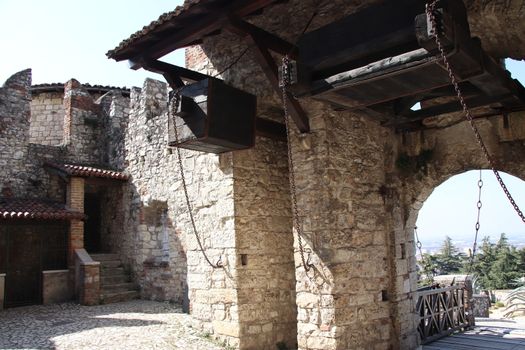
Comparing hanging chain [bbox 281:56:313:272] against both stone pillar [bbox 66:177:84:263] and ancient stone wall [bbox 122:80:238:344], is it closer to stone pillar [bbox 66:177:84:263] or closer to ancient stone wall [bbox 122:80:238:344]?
ancient stone wall [bbox 122:80:238:344]

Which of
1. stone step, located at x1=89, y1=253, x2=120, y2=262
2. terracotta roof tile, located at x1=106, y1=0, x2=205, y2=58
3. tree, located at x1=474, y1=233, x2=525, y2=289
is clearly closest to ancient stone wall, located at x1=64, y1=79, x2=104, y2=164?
stone step, located at x1=89, y1=253, x2=120, y2=262

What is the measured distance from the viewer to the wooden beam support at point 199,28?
4.30 metres

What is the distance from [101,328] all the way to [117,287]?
3.97m

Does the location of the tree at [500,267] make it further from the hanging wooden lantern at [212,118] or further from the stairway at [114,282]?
the hanging wooden lantern at [212,118]

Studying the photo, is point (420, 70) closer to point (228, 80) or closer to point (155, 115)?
point (228, 80)

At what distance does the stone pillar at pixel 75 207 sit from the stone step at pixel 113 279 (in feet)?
3.02

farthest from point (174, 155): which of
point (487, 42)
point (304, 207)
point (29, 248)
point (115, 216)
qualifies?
point (487, 42)

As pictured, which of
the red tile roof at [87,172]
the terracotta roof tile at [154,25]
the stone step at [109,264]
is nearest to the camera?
the terracotta roof tile at [154,25]

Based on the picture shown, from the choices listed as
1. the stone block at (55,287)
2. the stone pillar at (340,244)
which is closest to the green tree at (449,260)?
the stone block at (55,287)

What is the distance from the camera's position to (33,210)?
1059 centimetres

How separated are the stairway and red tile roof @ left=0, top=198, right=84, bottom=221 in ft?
5.00

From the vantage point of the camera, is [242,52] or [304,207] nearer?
[304,207]

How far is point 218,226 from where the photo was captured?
5.90 meters

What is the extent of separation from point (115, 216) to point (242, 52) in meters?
8.33
